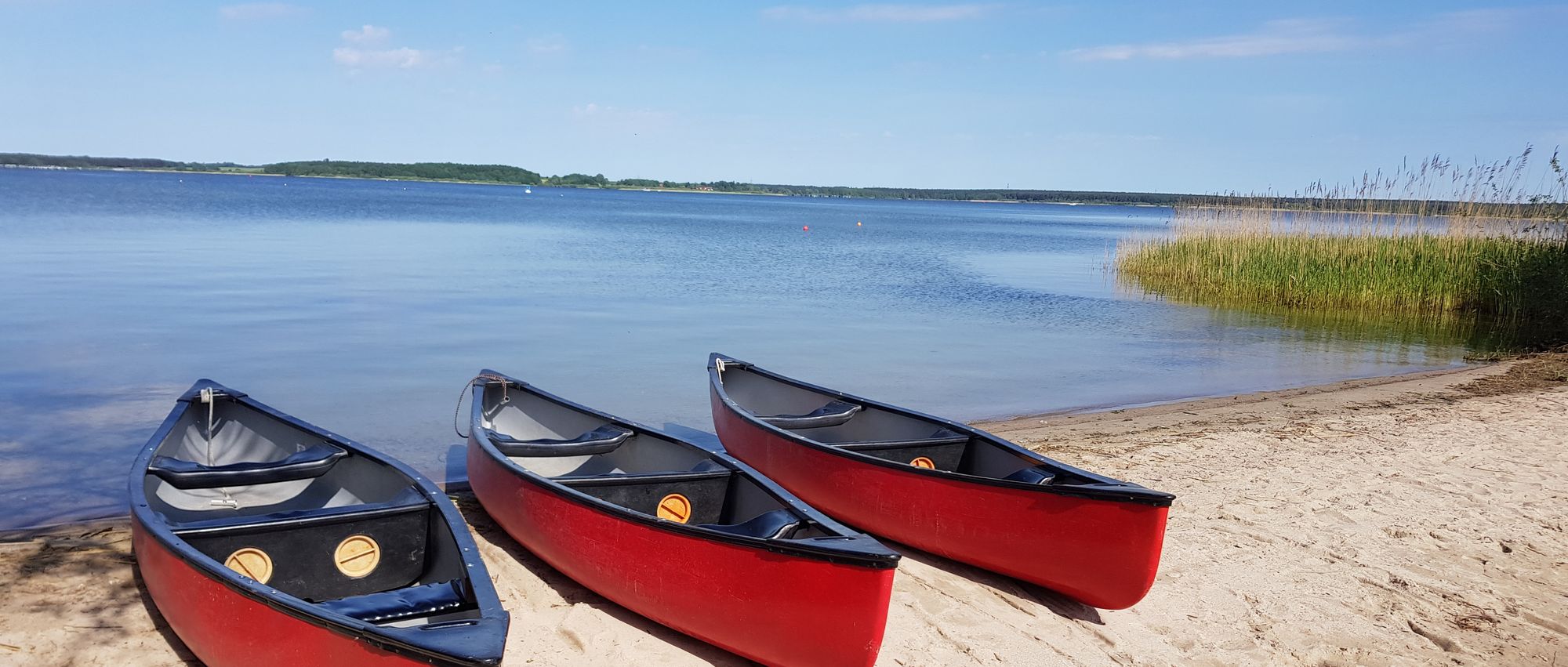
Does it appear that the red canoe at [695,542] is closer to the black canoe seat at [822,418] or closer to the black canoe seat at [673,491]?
the black canoe seat at [673,491]

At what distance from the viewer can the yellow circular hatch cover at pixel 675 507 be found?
5.21m

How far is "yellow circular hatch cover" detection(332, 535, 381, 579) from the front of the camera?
4.28m

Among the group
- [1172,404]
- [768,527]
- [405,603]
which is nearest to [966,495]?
[768,527]

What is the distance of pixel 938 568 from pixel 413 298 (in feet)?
45.6

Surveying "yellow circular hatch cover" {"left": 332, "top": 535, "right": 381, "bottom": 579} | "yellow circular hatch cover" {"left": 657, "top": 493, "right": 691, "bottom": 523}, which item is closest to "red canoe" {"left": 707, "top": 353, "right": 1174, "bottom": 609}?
"yellow circular hatch cover" {"left": 657, "top": 493, "right": 691, "bottom": 523}

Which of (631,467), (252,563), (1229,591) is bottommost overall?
(1229,591)

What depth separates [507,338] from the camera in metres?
13.8

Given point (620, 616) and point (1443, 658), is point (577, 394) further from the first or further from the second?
point (1443, 658)

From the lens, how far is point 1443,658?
14.7 ft

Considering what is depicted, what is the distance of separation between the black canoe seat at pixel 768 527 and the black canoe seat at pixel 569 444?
1831mm

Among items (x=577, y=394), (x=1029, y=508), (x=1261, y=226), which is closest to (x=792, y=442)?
(x=1029, y=508)

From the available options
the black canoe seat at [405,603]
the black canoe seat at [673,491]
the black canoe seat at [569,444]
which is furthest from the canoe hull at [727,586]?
the black canoe seat at [569,444]

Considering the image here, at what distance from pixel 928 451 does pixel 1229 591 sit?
1854 millimetres

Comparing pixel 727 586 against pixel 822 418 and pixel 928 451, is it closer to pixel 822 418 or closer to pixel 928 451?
pixel 928 451
